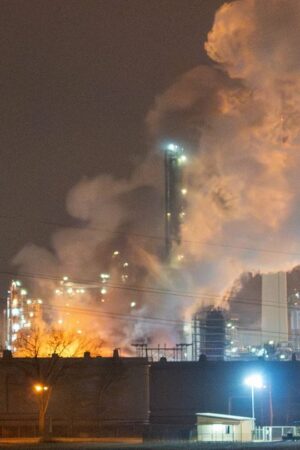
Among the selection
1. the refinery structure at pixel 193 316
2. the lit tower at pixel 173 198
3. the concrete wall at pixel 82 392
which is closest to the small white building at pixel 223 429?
the concrete wall at pixel 82 392

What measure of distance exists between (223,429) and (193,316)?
78.4 ft

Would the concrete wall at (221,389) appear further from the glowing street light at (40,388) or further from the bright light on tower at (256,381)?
the glowing street light at (40,388)

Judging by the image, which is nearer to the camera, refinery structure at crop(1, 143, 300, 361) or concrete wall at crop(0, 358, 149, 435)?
concrete wall at crop(0, 358, 149, 435)

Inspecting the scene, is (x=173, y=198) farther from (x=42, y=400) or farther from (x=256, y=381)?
(x=42, y=400)

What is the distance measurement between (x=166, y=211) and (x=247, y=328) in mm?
15434

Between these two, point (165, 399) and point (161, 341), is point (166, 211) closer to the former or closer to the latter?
point (161, 341)

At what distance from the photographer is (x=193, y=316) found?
237ft

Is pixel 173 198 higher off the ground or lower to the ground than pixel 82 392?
higher

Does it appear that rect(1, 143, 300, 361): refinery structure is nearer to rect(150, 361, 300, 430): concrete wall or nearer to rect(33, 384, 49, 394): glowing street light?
rect(150, 361, 300, 430): concrete wall

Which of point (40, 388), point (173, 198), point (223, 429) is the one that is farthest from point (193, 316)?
point (223, 429)

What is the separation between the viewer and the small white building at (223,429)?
47.7 m

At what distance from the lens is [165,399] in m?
64.8

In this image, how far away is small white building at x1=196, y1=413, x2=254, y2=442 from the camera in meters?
47.7

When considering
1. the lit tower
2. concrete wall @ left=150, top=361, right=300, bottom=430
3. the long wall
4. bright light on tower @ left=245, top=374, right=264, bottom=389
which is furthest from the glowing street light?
the lit tower
